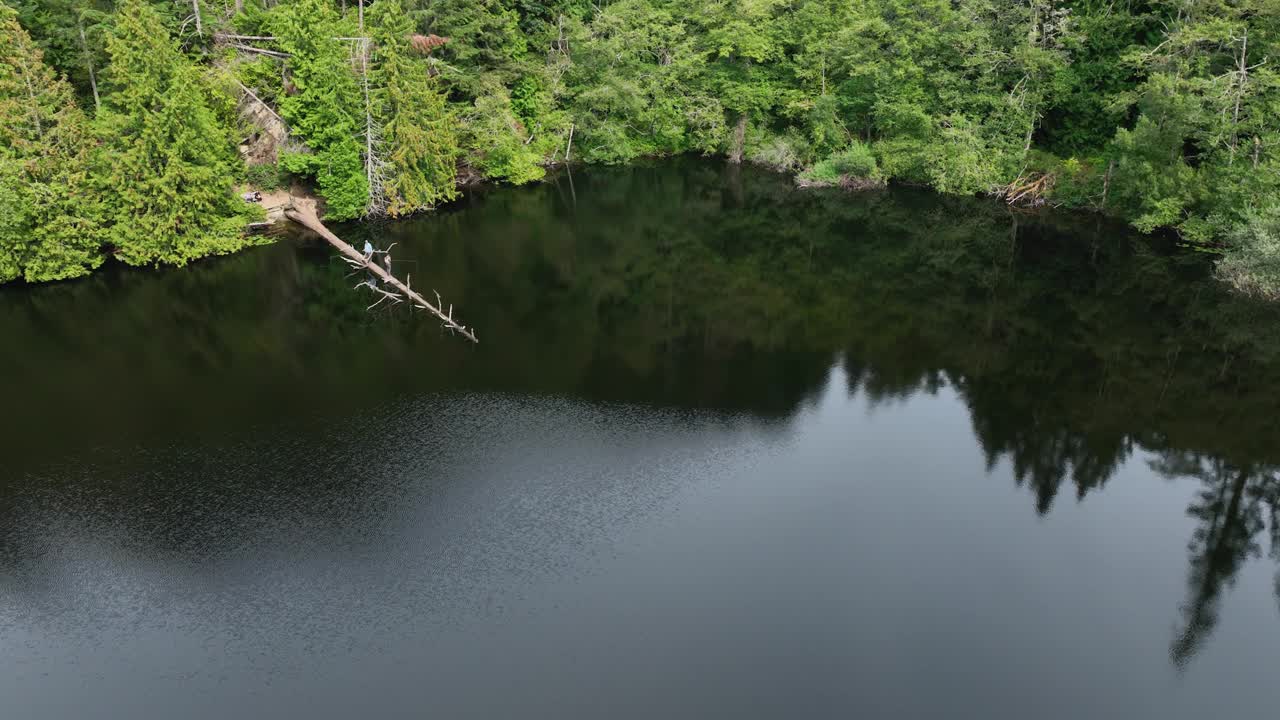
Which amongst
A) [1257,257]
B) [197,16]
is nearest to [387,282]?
[197,16]

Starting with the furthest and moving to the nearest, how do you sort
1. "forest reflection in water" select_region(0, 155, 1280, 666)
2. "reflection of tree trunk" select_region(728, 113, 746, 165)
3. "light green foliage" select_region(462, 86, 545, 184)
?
"reflection of tree trunk" select_region(728, 113, 746, 165) → "light green foliage" select_region(462, 86, 545, 184) → "forest reflection in water" select_region(0, 155, 1280, 666)

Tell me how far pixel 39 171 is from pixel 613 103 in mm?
35457

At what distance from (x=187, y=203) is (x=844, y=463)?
111 ft

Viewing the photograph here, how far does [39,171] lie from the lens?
3756 centimetres

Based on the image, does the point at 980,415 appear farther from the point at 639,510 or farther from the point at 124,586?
the point at 124,586

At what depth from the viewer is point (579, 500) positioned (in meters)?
24.8

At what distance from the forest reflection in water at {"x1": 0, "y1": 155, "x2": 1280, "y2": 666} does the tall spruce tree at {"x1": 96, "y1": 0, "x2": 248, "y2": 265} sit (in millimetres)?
1906

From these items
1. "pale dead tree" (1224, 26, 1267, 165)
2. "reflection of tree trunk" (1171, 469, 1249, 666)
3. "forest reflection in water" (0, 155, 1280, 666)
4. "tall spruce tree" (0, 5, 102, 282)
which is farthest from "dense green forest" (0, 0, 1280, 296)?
"reflection of tree trunk" (1171, 469, 1249, 666)

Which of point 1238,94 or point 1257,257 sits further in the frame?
point 1238,94

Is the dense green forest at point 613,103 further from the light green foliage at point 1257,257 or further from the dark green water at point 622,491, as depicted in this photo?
Result: the dark green water at point 622,491

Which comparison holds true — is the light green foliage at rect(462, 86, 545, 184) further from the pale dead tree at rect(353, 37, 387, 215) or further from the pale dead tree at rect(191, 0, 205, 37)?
the pale dead tree at rect(191, 0, 205, 37)

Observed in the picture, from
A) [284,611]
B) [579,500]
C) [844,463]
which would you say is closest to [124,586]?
[284,611]

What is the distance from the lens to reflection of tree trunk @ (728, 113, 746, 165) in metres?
63.5

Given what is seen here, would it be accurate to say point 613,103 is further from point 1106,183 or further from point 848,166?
point 1106,183
